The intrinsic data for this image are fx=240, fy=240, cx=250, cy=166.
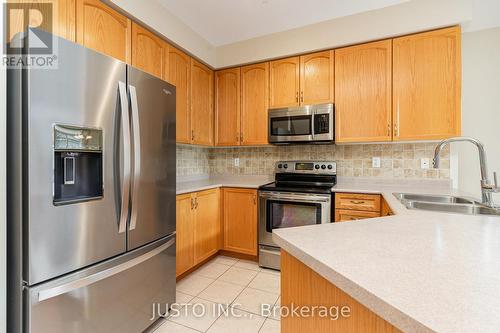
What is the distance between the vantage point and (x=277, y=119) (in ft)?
9.16

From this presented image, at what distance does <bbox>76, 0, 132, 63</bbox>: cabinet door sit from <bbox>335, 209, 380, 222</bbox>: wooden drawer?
7.59 ft

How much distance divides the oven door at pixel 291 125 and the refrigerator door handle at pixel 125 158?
1.73 metres

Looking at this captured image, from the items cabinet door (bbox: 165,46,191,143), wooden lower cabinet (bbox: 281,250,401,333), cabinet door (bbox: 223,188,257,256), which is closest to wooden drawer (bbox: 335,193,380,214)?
cabinet door (bbox: 223,188,257,256)

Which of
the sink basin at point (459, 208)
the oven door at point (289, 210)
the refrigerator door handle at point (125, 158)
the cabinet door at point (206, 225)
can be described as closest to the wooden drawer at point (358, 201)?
the oven door at point (289, 210)

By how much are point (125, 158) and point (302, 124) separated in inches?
73.6

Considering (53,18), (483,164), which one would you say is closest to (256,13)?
(53,18)

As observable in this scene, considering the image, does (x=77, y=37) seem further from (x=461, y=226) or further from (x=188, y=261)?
(x=461, y=226)

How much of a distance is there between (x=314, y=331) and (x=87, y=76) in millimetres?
1505

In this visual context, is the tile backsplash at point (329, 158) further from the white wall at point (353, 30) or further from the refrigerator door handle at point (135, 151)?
the refrigerator door handle at point (135, 151)

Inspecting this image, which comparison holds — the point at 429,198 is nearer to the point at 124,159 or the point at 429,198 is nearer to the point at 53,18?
the point at 124,159

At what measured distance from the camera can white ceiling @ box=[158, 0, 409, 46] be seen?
2213 mm

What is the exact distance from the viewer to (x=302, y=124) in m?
2.66

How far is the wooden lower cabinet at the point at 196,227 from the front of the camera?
2.25 metres

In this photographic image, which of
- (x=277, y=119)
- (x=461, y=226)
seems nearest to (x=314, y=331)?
(x=461, y=226)
